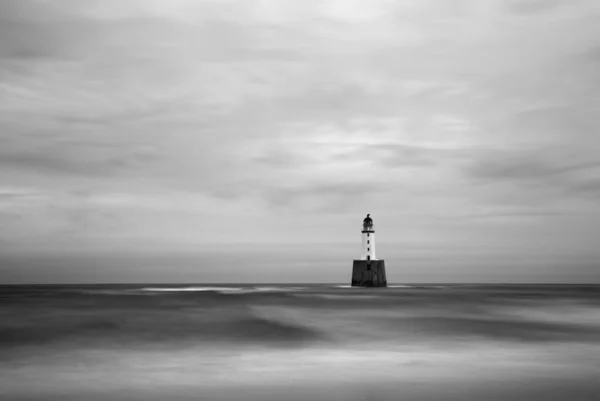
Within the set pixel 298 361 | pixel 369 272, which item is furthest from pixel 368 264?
pixel 298 361

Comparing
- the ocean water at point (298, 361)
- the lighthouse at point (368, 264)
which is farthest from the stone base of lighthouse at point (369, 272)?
the ocean water at point (298, 361)

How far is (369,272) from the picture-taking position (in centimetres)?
5488

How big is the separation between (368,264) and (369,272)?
713 millimetres

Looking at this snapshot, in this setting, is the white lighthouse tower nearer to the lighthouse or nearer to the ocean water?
the lighthouse

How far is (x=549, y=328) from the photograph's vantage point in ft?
74.9

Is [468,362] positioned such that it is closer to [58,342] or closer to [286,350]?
[286,350]

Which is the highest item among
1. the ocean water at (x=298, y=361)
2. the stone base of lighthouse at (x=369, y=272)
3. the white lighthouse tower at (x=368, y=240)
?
the white lighthouse tower at (x=368, y=240)

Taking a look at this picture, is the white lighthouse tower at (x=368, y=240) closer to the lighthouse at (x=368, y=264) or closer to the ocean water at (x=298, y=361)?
the lighthouse at (x=368, y=264)

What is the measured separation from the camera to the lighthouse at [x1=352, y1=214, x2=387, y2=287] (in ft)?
179

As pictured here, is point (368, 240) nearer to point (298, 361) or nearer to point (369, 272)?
point (369, 272)

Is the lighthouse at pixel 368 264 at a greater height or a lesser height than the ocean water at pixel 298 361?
greater

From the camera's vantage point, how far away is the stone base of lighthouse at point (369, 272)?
54750 millimetres

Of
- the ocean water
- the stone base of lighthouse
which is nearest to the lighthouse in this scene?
the stone base of lighthouse

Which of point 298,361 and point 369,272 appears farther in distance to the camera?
point 369,272
